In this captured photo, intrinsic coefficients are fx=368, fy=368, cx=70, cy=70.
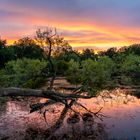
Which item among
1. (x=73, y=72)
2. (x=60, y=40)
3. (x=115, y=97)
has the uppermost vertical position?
(x=60, y=40)

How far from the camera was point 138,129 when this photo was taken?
1606 cm

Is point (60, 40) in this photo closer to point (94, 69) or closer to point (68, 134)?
point (68, 134)

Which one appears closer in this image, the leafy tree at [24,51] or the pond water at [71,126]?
the pond water at [71,126]

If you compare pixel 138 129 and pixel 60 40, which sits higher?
pixel 60 40

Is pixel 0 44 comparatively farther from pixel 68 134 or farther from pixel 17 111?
pixel 68 134

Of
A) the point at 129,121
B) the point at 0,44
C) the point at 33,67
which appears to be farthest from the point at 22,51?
the point at 129,121

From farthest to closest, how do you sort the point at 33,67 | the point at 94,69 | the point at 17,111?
the point at 33,67 < the point at 94,69 < the point at 17,111

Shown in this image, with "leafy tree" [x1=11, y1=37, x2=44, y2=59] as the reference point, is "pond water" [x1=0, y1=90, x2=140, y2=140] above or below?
below

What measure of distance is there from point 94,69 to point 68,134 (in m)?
11.1

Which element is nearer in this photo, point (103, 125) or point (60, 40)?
point (60, 40)

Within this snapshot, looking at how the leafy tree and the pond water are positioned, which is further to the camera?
the leafy tree

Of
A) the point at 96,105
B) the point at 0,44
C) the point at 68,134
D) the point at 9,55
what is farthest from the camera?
the point at 0,44

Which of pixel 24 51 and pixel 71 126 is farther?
pixel 24 51

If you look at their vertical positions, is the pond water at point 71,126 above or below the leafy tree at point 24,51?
below
